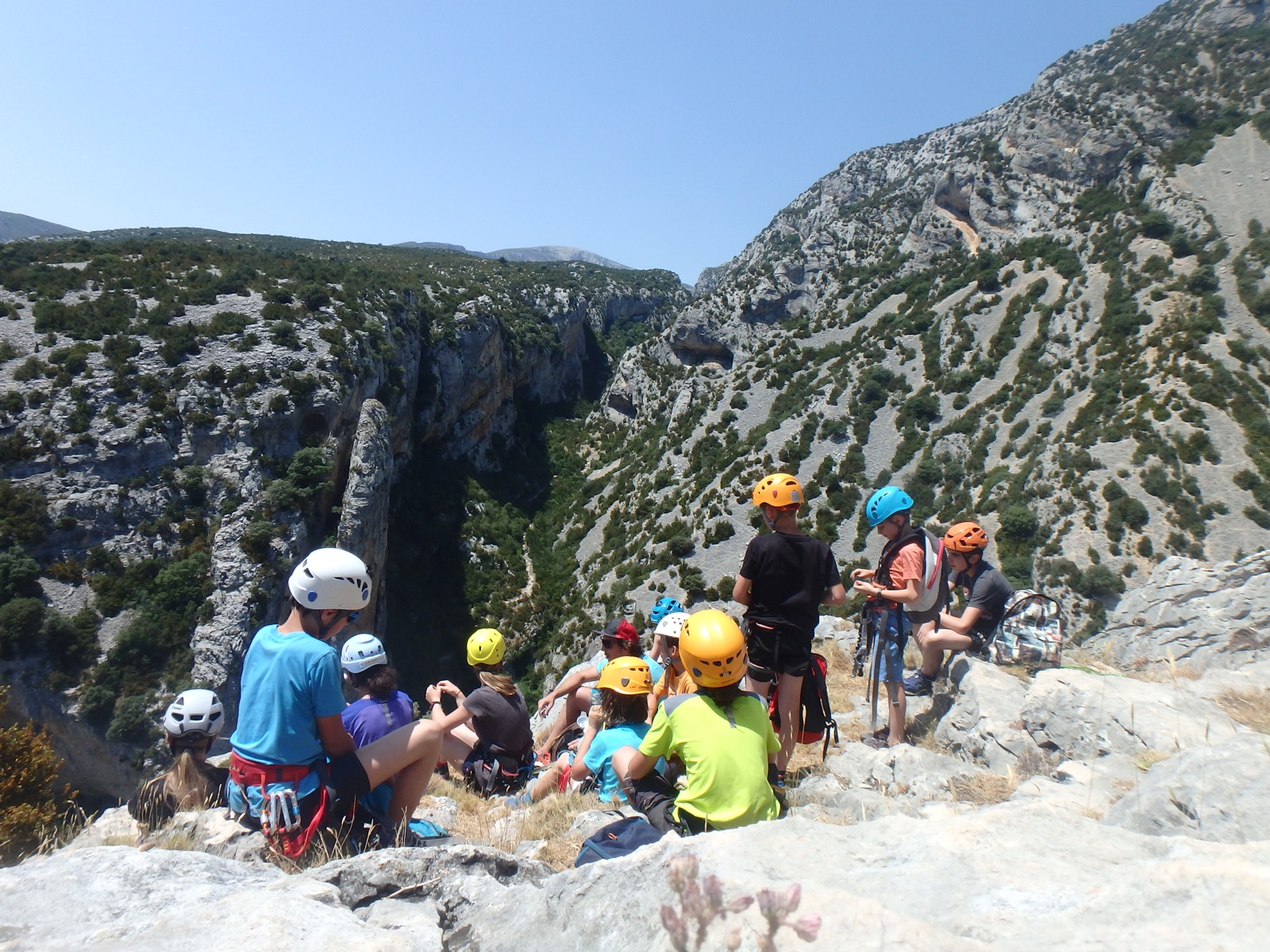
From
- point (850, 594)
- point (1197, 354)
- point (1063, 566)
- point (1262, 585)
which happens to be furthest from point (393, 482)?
point (1197, 354)

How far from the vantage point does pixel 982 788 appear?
183 inches

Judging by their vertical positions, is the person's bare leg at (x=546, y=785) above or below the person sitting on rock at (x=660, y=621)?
below

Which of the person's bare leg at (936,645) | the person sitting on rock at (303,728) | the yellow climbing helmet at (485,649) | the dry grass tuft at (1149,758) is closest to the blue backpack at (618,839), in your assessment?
the person sitting on rock at (303,728)

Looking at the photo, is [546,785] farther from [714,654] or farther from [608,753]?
[714,654]

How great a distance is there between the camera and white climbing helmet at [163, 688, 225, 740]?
16.1 ft

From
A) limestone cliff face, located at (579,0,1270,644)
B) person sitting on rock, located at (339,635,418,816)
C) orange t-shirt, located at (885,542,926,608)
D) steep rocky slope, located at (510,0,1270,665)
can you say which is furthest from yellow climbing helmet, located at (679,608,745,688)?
steep rocky slope, located at (510,0,1270,665)

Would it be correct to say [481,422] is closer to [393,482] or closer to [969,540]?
[393,482]

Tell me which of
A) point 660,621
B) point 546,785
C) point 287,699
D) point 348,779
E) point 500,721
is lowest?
point 546,785

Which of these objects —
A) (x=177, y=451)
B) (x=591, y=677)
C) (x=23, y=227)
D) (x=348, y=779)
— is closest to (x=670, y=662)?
(x=591, y=677)

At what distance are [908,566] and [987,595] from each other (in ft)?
6.49

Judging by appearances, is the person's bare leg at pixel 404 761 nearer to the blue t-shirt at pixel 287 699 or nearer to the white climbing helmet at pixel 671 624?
the blue t-shirt at pixel 287 699

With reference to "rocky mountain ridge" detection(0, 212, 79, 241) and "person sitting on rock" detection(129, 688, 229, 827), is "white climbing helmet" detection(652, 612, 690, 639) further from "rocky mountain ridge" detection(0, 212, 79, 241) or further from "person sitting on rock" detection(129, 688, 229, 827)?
"rocky mountain ridge" detection(0, 212, 79, 241)

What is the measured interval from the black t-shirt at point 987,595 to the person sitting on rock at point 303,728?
20.0ft

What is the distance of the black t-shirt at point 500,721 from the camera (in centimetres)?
628
